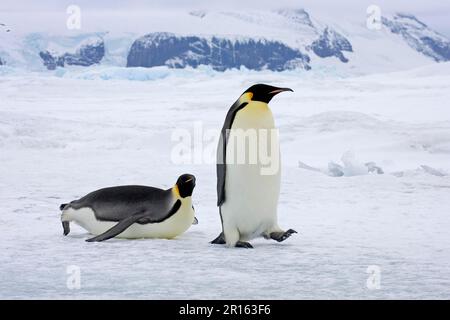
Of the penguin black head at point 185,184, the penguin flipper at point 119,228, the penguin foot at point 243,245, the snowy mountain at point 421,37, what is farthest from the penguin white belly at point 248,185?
the snowy mountain at point 421,37

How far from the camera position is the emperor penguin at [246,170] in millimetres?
4512

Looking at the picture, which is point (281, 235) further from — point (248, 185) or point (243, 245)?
point (248, 185)

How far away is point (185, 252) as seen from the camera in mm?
4281

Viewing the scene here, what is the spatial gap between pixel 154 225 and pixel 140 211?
4.9 inches

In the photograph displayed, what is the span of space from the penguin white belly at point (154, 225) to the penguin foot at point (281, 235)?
0.54 metres

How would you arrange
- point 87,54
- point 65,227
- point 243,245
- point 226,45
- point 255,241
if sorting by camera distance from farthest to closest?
1. point 226,45
2. point 87,54
3. point 65,227
4. point 255,241
5. point 243,245

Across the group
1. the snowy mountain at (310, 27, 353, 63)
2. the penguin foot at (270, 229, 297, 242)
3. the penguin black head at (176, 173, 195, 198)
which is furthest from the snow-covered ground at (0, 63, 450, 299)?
the snowy mountain at (310, 27, 353, 63)

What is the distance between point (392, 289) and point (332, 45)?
10322 cm

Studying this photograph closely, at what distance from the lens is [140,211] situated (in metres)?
4.65

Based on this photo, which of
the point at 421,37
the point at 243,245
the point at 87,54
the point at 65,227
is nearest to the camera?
the point at 243,245

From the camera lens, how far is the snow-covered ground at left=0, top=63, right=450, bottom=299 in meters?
3.50

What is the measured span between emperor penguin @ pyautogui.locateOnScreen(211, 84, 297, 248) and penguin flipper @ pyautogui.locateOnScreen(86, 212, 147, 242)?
504mm

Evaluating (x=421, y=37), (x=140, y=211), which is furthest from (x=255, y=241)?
(x=421, y=37)
